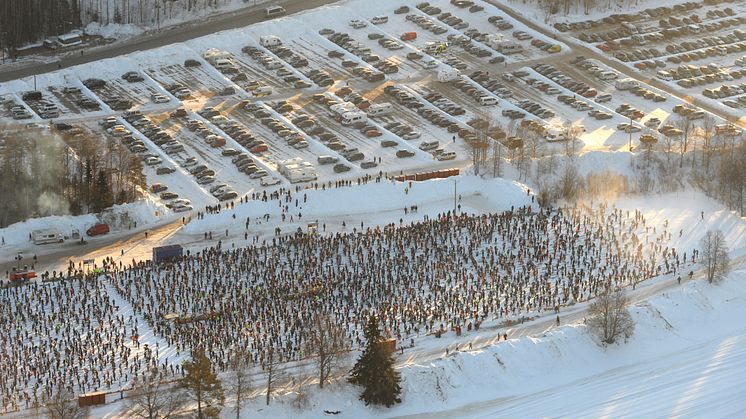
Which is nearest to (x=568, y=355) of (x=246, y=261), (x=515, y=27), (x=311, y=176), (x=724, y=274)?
(x=724, y=274)

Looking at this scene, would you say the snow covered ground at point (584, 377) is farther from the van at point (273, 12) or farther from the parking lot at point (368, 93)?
the van at point (273, 12)

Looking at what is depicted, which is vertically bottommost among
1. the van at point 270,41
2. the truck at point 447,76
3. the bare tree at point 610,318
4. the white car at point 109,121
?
the bare tree at point 610,318

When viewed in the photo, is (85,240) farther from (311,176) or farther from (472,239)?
(472,239)

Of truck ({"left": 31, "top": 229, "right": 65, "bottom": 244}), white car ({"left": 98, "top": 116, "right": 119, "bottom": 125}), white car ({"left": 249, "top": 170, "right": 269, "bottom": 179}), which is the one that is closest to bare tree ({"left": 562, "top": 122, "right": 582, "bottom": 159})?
white car ({"left": 249, "top": 170, "right": 269, "bottom": 179})

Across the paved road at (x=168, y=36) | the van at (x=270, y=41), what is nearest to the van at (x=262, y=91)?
the van at (x=270, y=41)

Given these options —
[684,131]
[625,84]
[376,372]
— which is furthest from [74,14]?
[376,372]

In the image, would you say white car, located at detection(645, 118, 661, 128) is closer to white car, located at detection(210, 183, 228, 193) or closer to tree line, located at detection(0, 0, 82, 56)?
white car, located at detection(210, 183, 228, 193)

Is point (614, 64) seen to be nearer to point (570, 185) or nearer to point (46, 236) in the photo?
point (570, 185)
